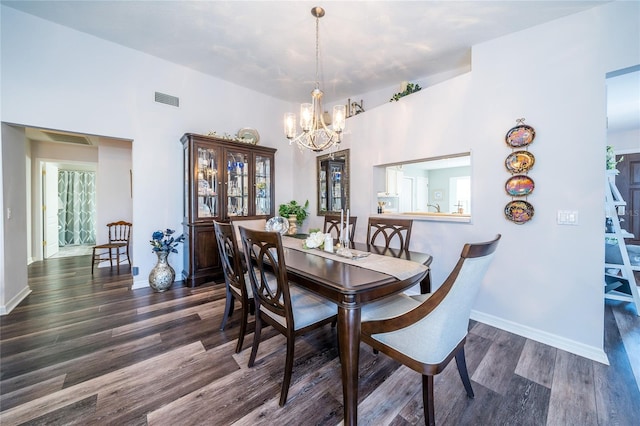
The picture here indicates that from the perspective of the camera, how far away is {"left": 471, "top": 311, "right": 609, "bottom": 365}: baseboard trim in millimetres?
1983

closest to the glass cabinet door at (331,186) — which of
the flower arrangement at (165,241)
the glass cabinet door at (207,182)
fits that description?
the glass cabinet door at (207,182)

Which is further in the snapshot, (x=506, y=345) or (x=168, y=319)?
(x=168, y=319)

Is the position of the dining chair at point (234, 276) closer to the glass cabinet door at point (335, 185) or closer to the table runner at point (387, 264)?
the table runner at point (387, 264)

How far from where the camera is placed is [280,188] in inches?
191

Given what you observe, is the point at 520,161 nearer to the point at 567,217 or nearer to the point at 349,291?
the point at 567,217

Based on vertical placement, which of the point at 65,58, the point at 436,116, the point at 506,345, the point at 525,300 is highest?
the point at 65,58

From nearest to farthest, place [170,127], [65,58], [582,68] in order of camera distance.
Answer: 1. [582,68]
2. [65,58]
3. [170,127]

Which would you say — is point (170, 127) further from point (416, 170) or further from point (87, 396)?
point (416, 170)

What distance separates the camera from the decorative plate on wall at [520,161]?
7.56 ft

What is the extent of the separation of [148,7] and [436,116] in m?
3.26

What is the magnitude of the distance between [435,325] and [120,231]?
5.70 meters

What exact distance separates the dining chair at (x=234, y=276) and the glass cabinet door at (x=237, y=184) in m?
1.74

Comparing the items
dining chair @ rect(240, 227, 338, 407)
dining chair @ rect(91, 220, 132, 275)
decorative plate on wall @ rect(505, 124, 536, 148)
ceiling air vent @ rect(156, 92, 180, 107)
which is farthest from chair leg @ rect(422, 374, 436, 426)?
dining chair @ rect(91, 220, 132, 275)

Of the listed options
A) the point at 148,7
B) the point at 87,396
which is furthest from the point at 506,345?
the point at 148,7
